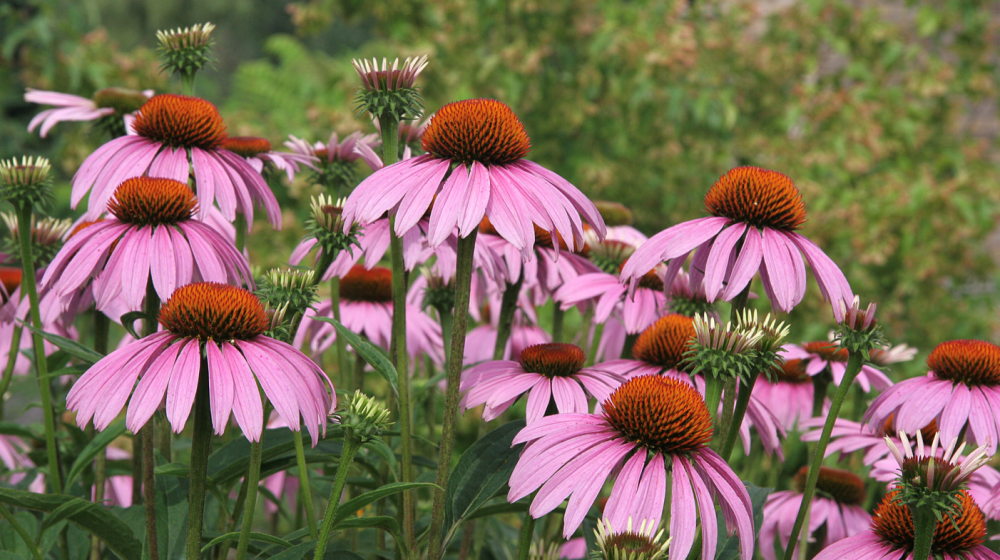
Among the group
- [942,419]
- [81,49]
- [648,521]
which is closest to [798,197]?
[942,419]

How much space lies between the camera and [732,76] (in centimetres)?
394

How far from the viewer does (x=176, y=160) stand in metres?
1.04

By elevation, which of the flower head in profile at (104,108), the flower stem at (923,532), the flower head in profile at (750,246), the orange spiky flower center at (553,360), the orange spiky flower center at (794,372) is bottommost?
the flower stem at (923,532)

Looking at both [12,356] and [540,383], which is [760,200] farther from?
[12,356]

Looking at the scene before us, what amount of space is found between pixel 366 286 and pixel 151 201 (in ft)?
1.63

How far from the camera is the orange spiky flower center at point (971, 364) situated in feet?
3.22

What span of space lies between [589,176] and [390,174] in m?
2.57

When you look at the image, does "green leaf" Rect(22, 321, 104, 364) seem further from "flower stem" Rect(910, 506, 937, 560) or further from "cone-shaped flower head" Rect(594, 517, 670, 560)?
"flower stem" Rect(910, 506, 937, 560)

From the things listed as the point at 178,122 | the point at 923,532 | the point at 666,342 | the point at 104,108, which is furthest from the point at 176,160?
the point at 923,532

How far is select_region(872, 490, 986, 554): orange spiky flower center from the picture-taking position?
32.7 inches

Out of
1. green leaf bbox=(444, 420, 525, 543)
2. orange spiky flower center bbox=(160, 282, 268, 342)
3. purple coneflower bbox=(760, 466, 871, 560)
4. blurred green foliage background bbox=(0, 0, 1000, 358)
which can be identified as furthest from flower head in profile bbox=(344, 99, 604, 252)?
blurred green foliage background bbox=(0, 0, 1000, 358)

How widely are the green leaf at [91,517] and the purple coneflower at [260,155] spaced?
Result: 1.67ft

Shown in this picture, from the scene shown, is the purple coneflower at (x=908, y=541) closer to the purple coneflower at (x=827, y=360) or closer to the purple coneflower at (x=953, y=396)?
the purple coneflower at (x=953, y=396)

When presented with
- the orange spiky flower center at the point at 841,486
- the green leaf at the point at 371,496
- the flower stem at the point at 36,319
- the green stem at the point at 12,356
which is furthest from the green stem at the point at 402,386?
the orange spiky flower center at the point at 841,486
